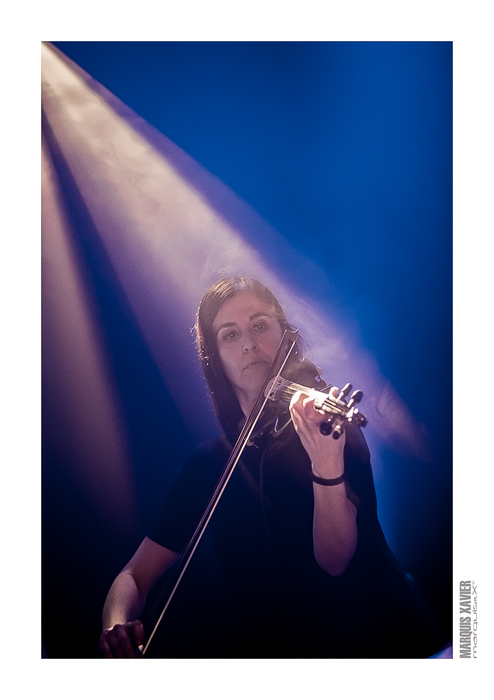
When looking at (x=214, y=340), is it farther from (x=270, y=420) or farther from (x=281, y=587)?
(x=281, y=587)

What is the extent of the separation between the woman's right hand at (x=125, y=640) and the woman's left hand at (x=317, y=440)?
85 cm

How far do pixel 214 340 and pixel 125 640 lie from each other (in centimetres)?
111

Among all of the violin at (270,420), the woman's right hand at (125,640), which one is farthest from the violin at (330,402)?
the woman's right hand at (125,640)

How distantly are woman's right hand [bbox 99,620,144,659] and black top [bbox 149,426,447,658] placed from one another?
84 mm

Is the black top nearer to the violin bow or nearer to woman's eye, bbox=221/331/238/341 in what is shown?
the violin bow

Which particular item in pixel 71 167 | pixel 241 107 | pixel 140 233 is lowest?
pixel 140 233

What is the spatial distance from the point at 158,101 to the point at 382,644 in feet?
7.09

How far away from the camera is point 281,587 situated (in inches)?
68.5

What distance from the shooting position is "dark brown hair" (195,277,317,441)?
177cm

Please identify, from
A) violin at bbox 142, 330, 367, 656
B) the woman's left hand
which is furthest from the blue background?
the woman's left hand
